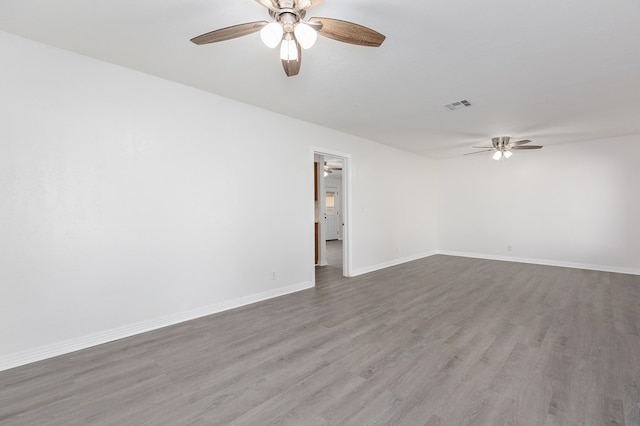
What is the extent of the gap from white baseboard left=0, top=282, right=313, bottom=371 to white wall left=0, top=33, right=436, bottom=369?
0.01 metres

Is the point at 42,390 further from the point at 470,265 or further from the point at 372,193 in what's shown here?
the point at 470,265

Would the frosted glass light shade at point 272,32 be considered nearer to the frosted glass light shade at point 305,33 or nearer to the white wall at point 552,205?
the frosted glass light shade at point 305,33

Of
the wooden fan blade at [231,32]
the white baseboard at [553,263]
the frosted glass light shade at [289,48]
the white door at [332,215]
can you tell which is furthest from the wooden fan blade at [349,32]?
the white door at [332,215]

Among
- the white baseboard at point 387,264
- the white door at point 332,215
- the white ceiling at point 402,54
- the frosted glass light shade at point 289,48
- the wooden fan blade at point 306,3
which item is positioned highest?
the white ceiling at point 402,54

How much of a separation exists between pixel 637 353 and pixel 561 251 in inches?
171

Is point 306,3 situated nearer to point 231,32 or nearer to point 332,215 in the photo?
point 231,32

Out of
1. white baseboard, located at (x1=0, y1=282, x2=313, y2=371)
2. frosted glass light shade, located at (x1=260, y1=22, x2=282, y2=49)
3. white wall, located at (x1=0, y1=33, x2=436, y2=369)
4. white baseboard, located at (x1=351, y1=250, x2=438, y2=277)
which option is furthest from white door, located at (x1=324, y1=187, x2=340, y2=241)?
frosted glass light shade, located at (x1=260, y1=22, x2=282, y2=49)

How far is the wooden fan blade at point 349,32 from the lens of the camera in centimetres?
170

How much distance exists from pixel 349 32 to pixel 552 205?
6578 millimetres

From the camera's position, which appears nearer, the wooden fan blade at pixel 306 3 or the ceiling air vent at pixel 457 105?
the wooden fan blade at pixel 306 3

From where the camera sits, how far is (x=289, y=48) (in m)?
1.93

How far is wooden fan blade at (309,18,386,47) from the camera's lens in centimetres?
170

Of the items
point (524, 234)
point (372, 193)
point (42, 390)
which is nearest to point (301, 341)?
point (42, 390)

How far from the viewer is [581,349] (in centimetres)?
252
